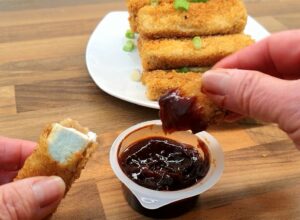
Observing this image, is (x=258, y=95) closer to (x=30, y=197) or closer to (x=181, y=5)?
(x=30, y=197)

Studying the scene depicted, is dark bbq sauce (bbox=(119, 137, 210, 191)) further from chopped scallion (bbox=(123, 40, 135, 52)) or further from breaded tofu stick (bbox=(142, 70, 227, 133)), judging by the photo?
chopped scallion (bbox=(123, 40, 135, 52))

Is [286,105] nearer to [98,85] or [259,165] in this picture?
[259,165]

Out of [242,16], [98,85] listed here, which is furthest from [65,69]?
[242,16]

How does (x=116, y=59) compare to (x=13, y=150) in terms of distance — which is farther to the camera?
(x=116, y=59)

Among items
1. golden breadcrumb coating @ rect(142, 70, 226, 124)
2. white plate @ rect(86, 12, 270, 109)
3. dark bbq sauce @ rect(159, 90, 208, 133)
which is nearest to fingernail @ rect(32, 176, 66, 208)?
dark bbq sauce @ rect(159, 90, 208, 133)

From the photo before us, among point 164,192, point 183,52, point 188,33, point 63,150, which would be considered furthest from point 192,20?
point 63,150

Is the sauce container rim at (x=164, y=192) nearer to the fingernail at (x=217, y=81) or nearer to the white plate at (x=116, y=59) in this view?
the fingernail at (x=217, y=81)
